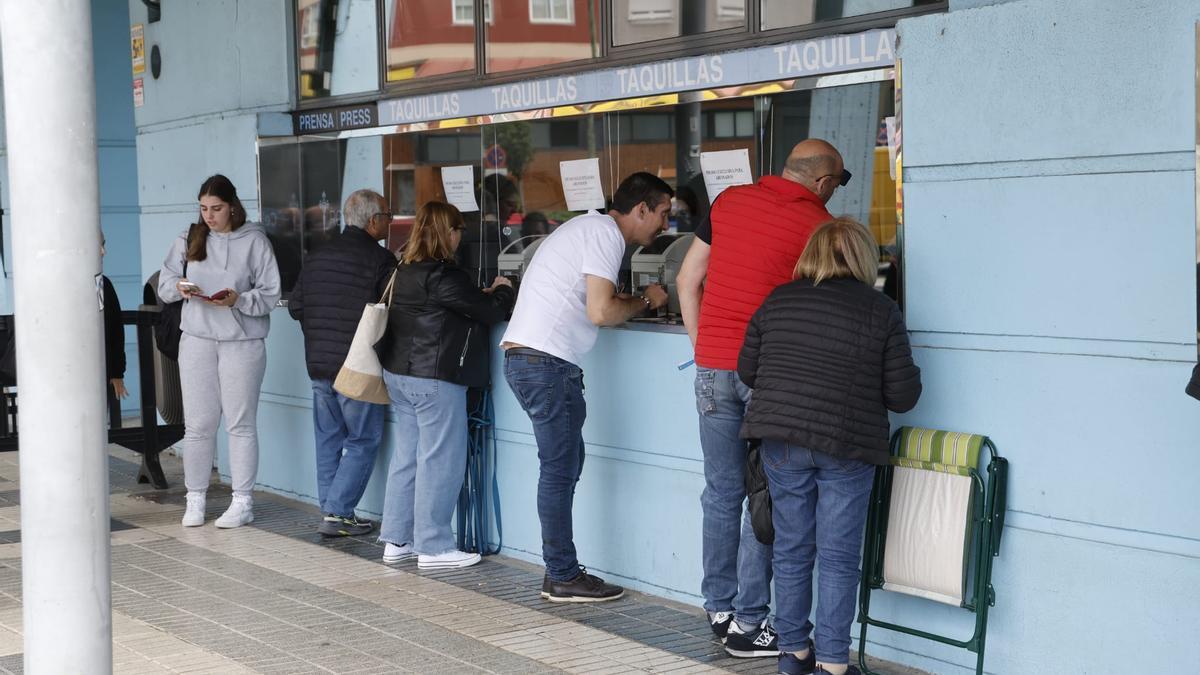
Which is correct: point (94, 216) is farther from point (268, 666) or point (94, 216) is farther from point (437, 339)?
point (437, 339)

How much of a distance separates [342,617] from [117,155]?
290 inches

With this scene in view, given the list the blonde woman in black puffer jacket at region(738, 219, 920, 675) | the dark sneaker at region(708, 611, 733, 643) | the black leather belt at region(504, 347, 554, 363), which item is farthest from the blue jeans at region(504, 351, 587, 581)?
the blonde woman in black puffer jacket at region(738, 219, 920, 675)

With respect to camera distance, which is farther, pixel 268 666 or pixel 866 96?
pixel 866 96

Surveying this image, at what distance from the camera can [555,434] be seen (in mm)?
5719

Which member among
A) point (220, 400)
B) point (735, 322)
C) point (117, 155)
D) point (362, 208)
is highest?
point (117, 155)

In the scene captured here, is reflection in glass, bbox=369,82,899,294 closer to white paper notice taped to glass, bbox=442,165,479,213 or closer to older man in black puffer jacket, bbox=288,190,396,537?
white paper notice taped to glass, bbox=442,165,479,213

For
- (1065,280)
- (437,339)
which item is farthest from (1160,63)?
(437,339)

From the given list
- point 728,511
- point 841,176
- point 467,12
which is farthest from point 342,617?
point 467,12

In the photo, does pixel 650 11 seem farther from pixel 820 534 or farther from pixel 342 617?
pixel 342 617

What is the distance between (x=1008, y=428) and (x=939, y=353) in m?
0.35

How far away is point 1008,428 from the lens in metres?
4.56

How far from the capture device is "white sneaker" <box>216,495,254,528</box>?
24.5 feet

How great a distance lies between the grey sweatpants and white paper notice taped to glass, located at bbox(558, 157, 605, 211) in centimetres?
171

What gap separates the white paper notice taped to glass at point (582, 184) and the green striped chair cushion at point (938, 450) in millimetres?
2789
